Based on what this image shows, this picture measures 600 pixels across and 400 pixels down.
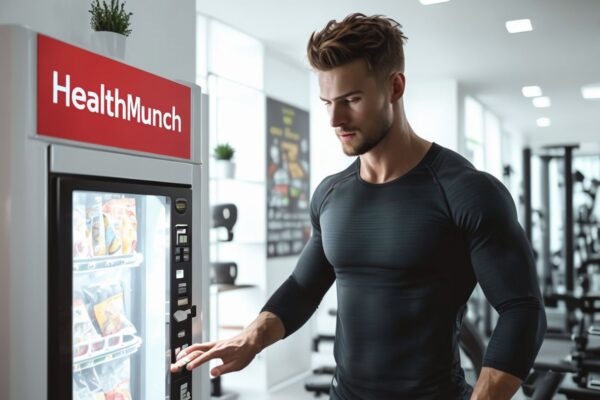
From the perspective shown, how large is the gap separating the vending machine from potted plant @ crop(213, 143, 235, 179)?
2.24 m

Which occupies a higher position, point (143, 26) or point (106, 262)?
point (143, 26)

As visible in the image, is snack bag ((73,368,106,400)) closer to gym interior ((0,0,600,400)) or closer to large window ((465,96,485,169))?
gym interior ((0,0,600,400))

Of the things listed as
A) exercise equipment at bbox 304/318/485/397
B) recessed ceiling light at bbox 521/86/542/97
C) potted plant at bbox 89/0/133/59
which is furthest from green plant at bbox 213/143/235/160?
recessed ceiling light at bbox 521/86/542/97

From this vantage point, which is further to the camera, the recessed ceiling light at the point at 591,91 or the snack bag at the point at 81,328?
the recessed ceiling light at the point at 591,91

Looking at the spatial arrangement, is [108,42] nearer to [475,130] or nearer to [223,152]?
[223,152]

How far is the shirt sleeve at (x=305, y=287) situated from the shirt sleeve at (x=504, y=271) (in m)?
0.45

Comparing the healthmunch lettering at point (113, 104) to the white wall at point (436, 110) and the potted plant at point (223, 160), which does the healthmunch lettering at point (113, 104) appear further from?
the white wall at point (436, 110)

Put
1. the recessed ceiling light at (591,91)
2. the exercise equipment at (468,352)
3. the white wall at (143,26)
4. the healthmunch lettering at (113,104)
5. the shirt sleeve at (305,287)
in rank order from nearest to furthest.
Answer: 1. the healthmunch lettering at (113,104)
2. the shirt sleeve at (305,287)
3. the white wall at (143,26)
4. the exercise equipment at (468,352)
5. the recessed ceiling light at (591,91)

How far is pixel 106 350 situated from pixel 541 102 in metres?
7.38

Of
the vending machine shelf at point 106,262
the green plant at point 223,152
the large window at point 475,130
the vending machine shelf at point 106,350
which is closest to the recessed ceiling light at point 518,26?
the green plant at point 223,152

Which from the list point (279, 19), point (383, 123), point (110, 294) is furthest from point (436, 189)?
point (279, 19)

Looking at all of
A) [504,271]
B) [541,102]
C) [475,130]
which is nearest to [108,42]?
[504,271]

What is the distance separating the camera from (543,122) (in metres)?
9.66

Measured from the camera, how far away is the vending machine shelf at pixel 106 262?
1.64m
